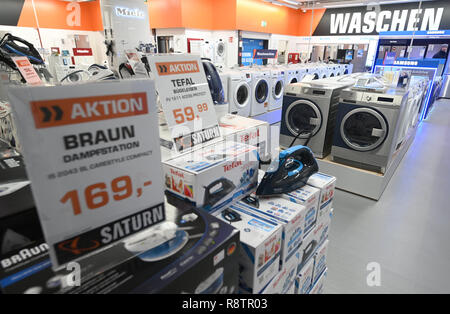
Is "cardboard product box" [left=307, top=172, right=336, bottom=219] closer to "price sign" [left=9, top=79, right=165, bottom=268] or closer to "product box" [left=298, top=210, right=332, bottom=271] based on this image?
"product box" [left=298, top=210, right=332, bottom=271]

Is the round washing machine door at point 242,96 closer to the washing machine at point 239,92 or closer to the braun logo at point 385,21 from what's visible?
the washing machine at point 239,92

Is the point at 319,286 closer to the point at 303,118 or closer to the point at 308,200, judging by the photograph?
the point at 308,200

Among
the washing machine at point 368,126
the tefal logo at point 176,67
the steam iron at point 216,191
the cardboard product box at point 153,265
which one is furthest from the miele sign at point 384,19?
the cardboard product box at point 153,265

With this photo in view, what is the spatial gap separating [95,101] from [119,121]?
7 cm

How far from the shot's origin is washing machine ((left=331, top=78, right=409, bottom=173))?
2672mm

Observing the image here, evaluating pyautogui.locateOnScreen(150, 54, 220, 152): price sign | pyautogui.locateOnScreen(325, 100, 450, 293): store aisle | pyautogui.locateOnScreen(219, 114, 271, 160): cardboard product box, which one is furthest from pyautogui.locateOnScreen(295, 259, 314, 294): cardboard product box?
pyautogui.locateOnScreen(150, 54, 220, 152): price sign

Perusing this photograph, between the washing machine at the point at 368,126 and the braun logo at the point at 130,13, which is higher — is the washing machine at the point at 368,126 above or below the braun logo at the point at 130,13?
below

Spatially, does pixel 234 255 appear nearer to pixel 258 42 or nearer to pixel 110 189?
pixel 110 189

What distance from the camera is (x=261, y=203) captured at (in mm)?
1283

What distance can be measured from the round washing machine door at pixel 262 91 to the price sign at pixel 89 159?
14.7 ft

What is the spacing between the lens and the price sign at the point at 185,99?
4.13 ft

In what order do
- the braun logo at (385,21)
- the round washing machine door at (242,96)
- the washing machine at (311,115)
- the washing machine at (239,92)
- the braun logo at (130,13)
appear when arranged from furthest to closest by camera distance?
the braun logo at (385,21) → the round washing machine door at (242,96) → the washing machine at (239,92) → the braun logo at (130,13) → the washing machine at (311,115)
